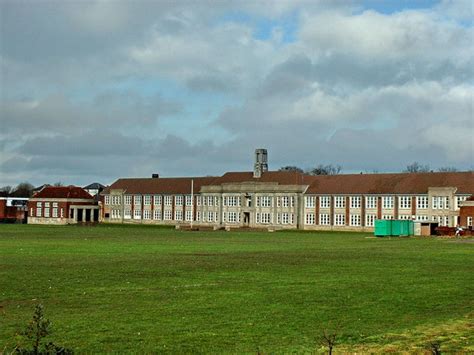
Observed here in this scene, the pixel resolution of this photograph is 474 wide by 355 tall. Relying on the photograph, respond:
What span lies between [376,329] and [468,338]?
1.78 m

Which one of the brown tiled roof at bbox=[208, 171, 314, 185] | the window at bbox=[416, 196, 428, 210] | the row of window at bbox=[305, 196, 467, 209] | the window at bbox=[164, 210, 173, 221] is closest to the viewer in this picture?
the row of window at bbox=[305, 196, 467, 209]

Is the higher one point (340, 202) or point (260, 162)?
point (260, 162)

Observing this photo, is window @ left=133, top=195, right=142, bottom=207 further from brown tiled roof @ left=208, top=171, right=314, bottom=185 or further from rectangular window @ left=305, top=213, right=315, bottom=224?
rectangular window @ left=305, top=213, right=315, bottom=224

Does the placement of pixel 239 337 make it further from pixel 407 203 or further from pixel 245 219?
pixel 245 219

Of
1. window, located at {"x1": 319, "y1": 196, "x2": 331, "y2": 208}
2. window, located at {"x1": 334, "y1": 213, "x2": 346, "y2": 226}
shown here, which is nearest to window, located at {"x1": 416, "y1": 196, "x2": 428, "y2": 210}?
window, located at {"x1": 334, "y1": 213, "x2": 346, "y2": 226}

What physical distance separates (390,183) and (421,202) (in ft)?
19.1

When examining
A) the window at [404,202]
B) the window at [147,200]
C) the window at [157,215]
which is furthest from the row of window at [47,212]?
the window at [404,202]

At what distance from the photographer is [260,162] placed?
11631cm

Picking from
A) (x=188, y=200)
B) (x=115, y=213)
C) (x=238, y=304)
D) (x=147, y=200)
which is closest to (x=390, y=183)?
(x=188, y=200)

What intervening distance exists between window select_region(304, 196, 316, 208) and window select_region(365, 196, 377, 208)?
8.63 m

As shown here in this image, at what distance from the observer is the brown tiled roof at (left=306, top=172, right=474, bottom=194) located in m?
92.0

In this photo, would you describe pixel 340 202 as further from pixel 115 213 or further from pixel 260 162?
pixel 115 213

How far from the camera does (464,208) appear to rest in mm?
85688

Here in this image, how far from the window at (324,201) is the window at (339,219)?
2.06 m
